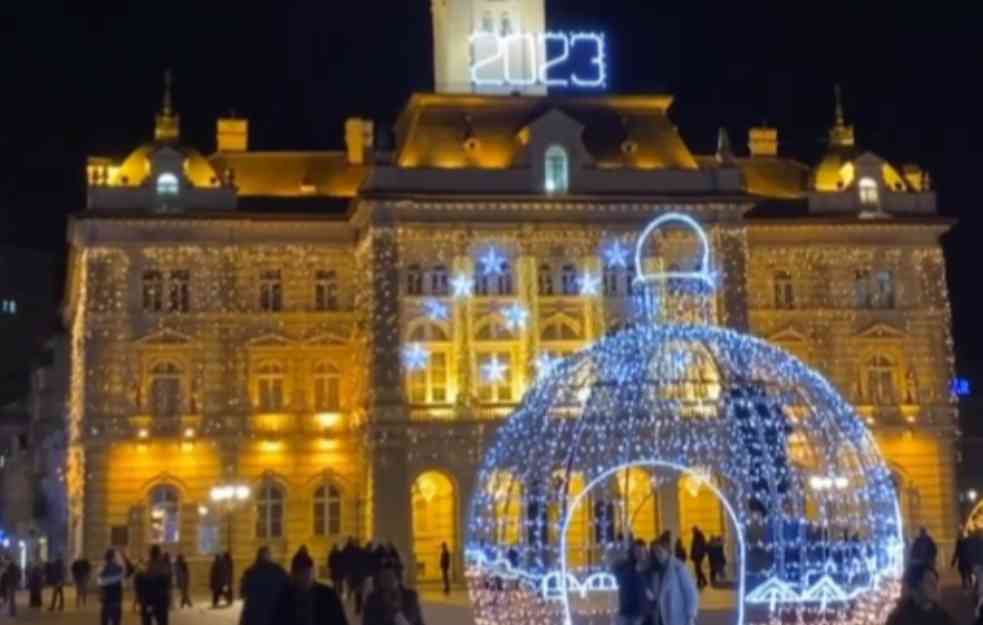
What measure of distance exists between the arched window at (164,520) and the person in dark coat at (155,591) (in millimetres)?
27054

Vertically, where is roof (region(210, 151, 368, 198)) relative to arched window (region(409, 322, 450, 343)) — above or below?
above

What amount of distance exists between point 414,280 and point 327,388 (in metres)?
5.35

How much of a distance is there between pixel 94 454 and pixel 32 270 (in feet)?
150

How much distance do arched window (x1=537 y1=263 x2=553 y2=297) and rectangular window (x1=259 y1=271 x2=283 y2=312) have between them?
30.0 feet

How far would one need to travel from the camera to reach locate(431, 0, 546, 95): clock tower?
63812mm

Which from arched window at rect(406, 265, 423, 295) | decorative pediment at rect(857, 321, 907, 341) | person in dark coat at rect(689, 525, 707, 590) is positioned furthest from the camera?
decorative pediment at rect(857, 321, 907, 341)

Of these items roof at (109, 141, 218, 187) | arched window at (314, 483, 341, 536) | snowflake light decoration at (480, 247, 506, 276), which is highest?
roof at (109, 141, 218, 187)

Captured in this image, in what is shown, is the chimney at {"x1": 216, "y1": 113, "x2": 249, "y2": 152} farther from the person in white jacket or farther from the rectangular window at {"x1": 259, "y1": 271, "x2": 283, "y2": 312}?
the person in white jacket

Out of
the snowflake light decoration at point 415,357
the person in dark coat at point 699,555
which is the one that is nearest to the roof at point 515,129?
the snowflake light decoration at point 415,357

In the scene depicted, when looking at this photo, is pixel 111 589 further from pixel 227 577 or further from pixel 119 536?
pixel 119 536

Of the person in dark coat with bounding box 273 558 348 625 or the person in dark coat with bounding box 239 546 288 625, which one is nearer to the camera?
the person in dark coat with bounding box 273 558 348 625

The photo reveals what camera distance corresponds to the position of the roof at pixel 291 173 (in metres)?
61.8

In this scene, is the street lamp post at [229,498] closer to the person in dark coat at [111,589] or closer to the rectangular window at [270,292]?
the rectangular window at [270,292]

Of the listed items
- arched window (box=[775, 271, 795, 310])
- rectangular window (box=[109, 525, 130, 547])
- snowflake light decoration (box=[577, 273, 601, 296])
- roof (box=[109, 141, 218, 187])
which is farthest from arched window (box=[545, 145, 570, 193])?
rectangular window (box=[109, 525, 130, 547])
